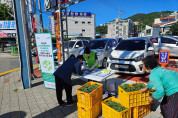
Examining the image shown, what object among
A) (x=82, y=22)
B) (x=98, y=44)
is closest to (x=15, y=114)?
(x=98, y=44)

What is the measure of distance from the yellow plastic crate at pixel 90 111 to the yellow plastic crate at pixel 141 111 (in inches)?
33.9

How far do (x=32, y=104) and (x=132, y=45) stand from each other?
5.29 metres

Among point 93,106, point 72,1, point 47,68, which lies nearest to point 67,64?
point 93,106

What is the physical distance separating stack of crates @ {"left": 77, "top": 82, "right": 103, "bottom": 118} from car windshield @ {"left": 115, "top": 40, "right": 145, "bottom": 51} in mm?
3862

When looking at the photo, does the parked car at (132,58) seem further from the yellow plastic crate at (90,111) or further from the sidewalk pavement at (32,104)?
the yellow plastic crate at (90,111)

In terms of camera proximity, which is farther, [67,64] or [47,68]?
[47,68]

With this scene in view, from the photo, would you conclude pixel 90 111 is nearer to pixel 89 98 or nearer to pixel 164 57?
pixel 89 98

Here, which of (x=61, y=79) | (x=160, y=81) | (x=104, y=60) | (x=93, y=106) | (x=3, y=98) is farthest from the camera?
(x=104, y=60)

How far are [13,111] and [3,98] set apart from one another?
1.19 meters

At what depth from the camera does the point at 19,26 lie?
459cm

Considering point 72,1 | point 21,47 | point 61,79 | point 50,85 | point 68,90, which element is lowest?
point 50,85

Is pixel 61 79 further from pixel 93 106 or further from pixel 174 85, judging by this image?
pixel 174 85

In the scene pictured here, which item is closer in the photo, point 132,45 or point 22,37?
point 22,37

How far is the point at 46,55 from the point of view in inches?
179
